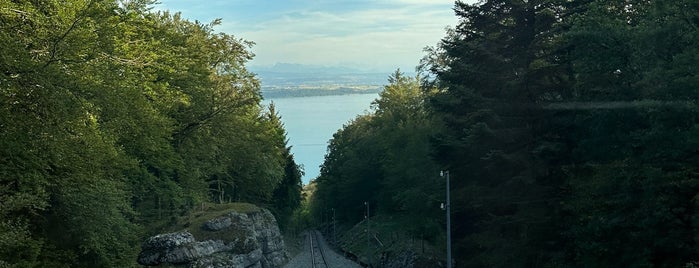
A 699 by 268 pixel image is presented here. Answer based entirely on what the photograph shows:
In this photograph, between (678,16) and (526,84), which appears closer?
(678,16)

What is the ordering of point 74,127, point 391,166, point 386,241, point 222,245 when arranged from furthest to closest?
point 386,241, point 391,166, point 222,245, point 74,127

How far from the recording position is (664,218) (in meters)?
16.8

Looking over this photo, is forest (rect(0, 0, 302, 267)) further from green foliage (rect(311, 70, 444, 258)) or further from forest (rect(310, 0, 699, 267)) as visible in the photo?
green foliage (rect(311, 70, 444, 258))

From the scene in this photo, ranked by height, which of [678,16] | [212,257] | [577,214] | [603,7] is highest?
[603,7]

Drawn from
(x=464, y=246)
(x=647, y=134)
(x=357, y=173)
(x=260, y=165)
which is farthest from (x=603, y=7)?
(x=357, y=173)

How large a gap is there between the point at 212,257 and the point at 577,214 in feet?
56.8

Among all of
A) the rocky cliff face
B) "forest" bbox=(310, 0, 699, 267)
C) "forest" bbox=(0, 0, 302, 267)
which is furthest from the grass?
"forest" bbox=(0, 0, 302, 267)

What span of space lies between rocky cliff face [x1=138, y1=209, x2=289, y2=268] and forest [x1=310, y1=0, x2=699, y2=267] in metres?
11.1

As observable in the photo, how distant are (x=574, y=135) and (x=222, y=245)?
61.1 ft

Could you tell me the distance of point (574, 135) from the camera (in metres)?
24.2

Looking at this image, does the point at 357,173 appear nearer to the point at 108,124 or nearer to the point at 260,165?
the point at 260,165

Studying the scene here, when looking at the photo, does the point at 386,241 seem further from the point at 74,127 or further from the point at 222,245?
the point at 74,127

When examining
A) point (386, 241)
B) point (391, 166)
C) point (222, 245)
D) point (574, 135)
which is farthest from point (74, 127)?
point (386, 241)

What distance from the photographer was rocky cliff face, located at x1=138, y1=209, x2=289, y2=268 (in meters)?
26.2
